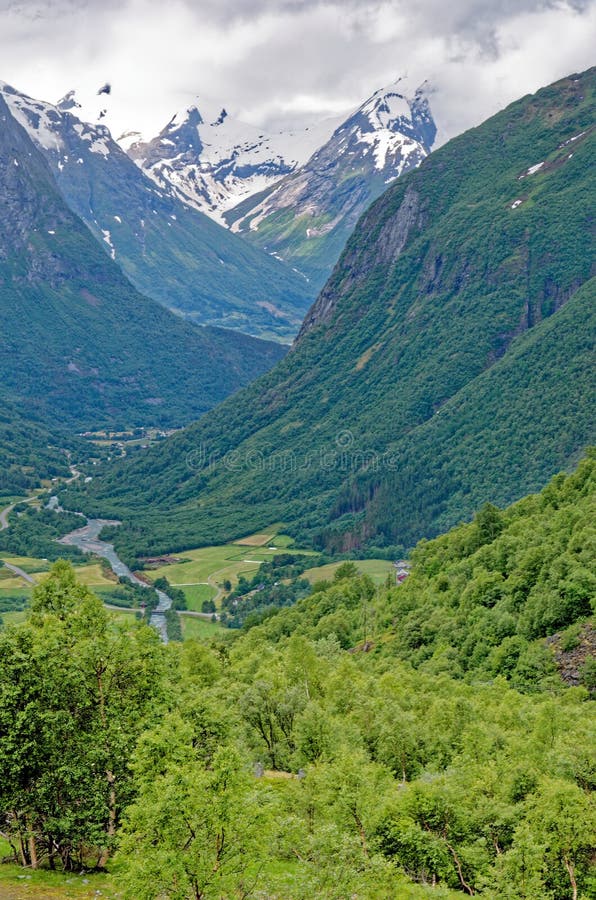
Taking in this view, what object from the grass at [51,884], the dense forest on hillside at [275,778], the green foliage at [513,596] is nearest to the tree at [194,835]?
the dense forest on hillside at [275,778]

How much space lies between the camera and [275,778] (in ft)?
325

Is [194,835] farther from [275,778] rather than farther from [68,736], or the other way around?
[275,778]

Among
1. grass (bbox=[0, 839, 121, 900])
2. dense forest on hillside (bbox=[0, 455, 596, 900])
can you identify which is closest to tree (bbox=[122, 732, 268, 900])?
dense forest on hillside (bbox=[0, 455, 596, 900])

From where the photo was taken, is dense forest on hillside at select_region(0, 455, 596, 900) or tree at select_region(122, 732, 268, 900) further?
dense forest on hillside at select_region(0, 455, 596, 900)

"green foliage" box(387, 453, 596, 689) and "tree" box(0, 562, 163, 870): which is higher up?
"tree" box(0, 562, 163, 870)

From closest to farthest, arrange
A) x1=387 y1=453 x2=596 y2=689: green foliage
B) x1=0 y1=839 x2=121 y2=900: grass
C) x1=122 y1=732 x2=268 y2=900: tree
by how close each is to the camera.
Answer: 1. x1=122 y1=732 x2=268 y2=900: tree
2. x1=0 y1=839 x2=121 y2=900: grass
3. x1=387 y1=453 x2=596 y2=689: green foliage

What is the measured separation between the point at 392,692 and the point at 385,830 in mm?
46105

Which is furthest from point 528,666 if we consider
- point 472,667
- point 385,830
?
point 385,830

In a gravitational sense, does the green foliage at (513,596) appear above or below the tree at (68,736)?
below

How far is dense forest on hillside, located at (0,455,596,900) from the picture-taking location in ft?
192

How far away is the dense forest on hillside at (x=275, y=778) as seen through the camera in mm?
58375

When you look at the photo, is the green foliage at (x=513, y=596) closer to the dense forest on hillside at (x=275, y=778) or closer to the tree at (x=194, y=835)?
Result: the dense forest on hillside at (x=275, y=778)

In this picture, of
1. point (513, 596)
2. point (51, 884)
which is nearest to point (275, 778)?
point (51, 884)

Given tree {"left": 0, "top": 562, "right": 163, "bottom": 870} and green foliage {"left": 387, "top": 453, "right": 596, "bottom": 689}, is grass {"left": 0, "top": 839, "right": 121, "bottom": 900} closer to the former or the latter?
tree {"left": 0, "top": 562, "right": 163, "bottom": 870}
